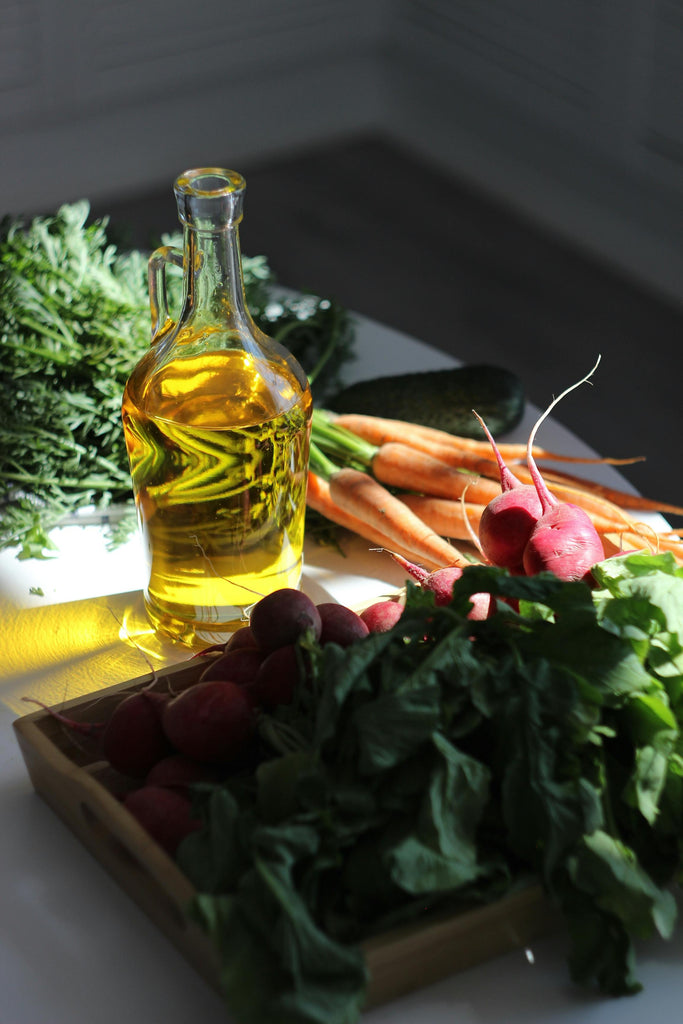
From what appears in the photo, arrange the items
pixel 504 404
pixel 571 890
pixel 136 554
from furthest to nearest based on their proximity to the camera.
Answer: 1. pixel 504 404
2. pixel 136 554
3. pixel 571 890

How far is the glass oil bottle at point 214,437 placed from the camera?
0.98 m

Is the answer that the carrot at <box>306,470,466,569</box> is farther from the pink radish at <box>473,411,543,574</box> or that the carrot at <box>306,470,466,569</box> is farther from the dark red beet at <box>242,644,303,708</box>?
the dark red beet at <box>242,644,303,708</box>

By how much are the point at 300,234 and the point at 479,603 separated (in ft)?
9.68

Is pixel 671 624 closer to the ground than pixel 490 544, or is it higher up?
higher up

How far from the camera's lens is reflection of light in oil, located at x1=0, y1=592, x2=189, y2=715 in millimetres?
1025

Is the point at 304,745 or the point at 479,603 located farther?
the point at 479,603

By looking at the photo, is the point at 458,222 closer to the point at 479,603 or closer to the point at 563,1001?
the point at 479,603

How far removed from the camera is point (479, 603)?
38.1 inches

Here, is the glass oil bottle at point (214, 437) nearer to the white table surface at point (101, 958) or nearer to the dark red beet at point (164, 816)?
the white table surface at point (101, 958)

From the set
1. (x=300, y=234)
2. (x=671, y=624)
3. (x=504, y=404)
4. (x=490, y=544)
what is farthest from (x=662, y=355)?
(x=671, y=624)

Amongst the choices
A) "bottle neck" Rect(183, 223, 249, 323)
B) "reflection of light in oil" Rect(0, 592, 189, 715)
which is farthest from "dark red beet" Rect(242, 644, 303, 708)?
"bottle neck" Rect(183, 223, 249, 323)

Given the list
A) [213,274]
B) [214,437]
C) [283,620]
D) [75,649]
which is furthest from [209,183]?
[75,649]

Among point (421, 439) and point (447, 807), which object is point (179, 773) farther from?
point (421, 439)

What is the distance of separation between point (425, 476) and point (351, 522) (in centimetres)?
11
